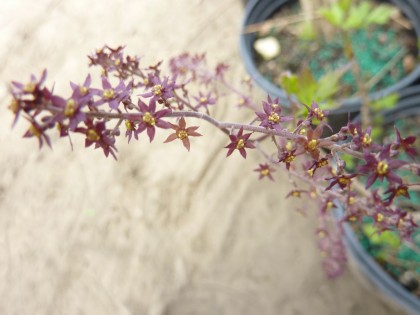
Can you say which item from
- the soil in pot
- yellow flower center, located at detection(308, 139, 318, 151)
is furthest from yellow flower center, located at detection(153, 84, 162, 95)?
the soil in pot

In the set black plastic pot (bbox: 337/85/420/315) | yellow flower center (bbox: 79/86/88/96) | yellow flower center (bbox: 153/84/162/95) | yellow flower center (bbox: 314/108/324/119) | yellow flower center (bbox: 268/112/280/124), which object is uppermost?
black plastic pot (bbox: 337/85/420/315)

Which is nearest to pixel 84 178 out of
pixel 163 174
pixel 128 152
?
pixel 128 152

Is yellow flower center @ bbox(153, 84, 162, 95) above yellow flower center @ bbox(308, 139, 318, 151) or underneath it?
above

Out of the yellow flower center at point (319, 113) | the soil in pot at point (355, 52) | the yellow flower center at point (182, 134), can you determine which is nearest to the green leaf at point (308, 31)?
the soil in pot at point (355, 52)

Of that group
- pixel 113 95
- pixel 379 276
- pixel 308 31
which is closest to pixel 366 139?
pixel 113 95

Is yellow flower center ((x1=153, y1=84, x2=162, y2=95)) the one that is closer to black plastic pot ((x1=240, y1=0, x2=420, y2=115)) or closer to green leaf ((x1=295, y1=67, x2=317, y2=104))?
green leaf ((x1=295, y1=67, x2=317, y2=104))

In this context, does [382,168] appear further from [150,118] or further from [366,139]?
[150,118]

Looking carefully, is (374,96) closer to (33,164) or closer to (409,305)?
(409,305)
